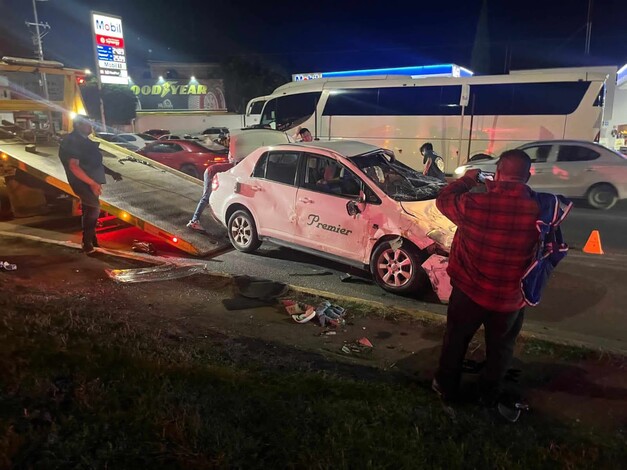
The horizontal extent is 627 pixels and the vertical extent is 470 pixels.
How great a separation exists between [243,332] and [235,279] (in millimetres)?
1495

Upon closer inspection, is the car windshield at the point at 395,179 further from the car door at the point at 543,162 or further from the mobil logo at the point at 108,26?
the mobil logo at the point at 108,26

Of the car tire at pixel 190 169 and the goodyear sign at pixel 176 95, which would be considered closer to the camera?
the car tire at pixel 190 169

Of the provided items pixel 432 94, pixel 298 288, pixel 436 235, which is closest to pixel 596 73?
pixel 432 94

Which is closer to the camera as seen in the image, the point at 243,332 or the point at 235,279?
the point at 243,332

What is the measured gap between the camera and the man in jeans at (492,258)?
301 cm

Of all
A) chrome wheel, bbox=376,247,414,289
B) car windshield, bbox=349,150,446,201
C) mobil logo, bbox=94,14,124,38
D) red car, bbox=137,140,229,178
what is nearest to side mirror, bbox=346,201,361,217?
car windshield, bbox=349,150,446,201

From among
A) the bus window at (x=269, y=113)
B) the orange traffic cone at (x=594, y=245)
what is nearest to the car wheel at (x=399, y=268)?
the orange traffic cone at (x=594, y=245)

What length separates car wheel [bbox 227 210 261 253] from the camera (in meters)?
7.52

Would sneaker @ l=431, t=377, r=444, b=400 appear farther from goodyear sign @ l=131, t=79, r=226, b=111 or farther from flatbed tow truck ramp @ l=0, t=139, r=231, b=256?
goodyear sign @ l=131, t=79, r=226, b=111

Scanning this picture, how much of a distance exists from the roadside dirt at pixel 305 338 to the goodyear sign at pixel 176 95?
40.1m

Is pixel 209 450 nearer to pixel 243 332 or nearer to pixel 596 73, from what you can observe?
pixel 243 332

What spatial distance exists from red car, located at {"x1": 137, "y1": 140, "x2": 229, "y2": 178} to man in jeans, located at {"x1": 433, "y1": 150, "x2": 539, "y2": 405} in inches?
520

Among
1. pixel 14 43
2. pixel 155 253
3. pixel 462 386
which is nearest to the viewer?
pixel 462 386

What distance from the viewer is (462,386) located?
3736mm
